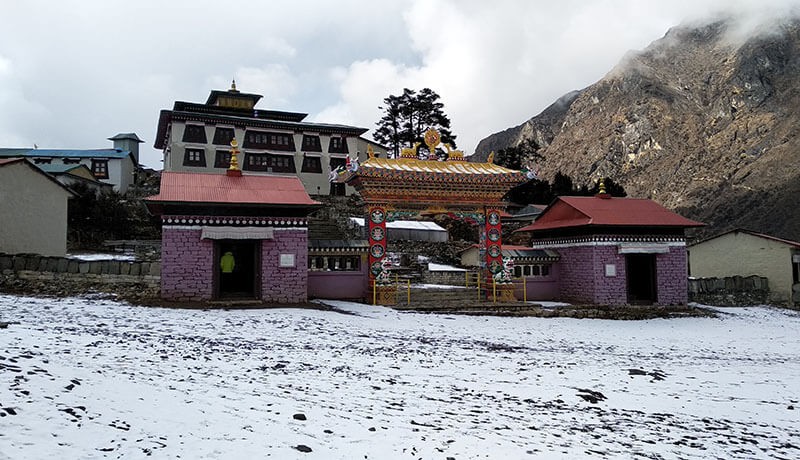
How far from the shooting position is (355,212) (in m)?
42.7

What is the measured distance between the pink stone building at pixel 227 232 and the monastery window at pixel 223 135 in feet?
106

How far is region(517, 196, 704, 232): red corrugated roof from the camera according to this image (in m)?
20.0

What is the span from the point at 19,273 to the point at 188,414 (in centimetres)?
1472

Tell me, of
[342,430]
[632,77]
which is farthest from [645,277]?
[632,77]

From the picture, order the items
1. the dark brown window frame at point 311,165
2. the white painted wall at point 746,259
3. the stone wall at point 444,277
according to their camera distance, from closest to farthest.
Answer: the white painted wall at point 746,259 → the stone wall at point 444,277 → the dark brown window frame at point 311,165

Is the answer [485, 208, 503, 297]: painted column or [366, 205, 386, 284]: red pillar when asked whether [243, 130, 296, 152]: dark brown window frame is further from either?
[485, 208, 503, 297]: painted column

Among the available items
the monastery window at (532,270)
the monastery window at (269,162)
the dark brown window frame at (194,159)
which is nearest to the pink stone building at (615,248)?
the monastery window at (532,270)

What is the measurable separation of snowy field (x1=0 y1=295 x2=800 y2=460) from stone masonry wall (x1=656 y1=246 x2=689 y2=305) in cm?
705

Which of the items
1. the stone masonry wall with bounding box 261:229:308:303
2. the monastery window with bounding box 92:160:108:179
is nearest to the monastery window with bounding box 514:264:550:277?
the stone masonry wall with bounding box 261:229:308:303

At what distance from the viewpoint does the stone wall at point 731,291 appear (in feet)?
74.3

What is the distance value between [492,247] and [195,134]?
35311 millimetres

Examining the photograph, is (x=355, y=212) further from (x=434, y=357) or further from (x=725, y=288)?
(x=434, y=357)

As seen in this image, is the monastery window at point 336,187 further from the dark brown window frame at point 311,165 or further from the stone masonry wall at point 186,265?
the stone masonry wall at point 186,265

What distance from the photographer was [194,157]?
154 feet
